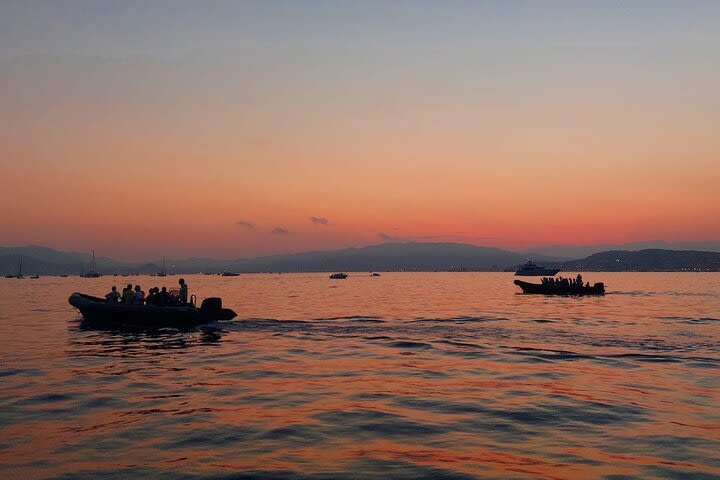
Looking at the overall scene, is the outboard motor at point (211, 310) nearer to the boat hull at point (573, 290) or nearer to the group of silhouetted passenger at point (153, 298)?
the group of silhouetted passenger at point (153, 298)

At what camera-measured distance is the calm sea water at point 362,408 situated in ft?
38.4

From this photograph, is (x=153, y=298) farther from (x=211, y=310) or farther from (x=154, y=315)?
(x=211, y=310)

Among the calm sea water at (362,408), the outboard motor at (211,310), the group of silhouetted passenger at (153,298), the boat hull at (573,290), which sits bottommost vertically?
the calm sea water at (362,408)

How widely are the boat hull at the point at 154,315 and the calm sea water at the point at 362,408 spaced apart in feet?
17.5

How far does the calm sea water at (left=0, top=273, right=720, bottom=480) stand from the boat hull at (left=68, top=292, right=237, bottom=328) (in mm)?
5346

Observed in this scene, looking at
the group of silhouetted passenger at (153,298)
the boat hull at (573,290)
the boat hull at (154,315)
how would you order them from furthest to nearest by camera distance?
the boat hull at (573,290), the group of silhouetted passenger at (153,298), the boat hull at (154,315)

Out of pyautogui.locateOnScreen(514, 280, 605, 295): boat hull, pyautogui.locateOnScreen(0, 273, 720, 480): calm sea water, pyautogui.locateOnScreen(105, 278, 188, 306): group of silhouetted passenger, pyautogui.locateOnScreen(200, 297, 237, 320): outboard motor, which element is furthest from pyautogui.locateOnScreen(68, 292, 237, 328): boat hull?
pyautogui.locateOnScreen(514, 280, 605, 295): boat hull

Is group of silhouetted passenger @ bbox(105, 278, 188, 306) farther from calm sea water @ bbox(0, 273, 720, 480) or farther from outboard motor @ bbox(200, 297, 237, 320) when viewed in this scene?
calm sea water @ bbox(0, 273, 720, 480)

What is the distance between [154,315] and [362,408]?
1045 inches

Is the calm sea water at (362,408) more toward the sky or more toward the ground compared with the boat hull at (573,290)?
more toward the ground

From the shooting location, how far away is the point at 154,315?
1553 inches

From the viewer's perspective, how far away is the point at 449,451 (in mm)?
12570

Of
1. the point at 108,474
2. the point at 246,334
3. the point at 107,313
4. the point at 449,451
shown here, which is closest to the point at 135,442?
the point at 108,474

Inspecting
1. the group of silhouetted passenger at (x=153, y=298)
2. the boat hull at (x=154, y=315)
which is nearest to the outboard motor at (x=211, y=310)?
the boat hull at (x=154, y=315)
